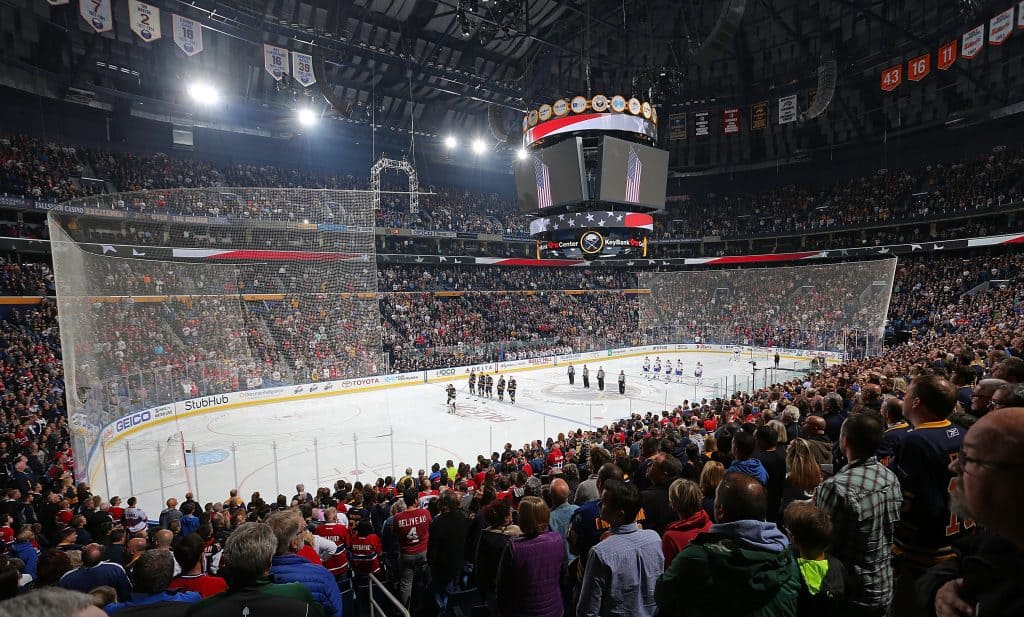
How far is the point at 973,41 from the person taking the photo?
817 inches

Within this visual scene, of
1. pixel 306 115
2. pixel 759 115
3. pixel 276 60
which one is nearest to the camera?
pixel 276 60

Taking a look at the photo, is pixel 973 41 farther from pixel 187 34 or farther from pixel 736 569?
pixel 187 34

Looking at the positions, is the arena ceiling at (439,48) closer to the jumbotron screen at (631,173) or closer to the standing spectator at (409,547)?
the jumbotron screen at (631,173)

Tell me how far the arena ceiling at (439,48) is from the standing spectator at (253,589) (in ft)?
54.7

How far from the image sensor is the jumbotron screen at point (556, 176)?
19.1 m

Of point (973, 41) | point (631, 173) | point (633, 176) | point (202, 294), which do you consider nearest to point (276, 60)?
point (202, 294)

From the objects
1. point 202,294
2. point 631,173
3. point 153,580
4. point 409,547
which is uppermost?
point 631,173

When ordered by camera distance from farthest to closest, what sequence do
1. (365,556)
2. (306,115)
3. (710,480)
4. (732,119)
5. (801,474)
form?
1. (732,119)
2. (306,115)
3. (365,556)
4. (710,480)
5. (801,474)

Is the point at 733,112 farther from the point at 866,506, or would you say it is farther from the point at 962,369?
the point at 866,506

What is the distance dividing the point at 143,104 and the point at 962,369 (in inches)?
1388

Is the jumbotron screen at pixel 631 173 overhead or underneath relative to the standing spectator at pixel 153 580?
overhead

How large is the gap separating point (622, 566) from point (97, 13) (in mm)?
22575

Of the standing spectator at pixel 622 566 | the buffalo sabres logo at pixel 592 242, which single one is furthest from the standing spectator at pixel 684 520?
the buffalo sabres logo at pixel 592 242

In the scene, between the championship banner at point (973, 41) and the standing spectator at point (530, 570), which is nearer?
the standing spectator at point (530, 570)
